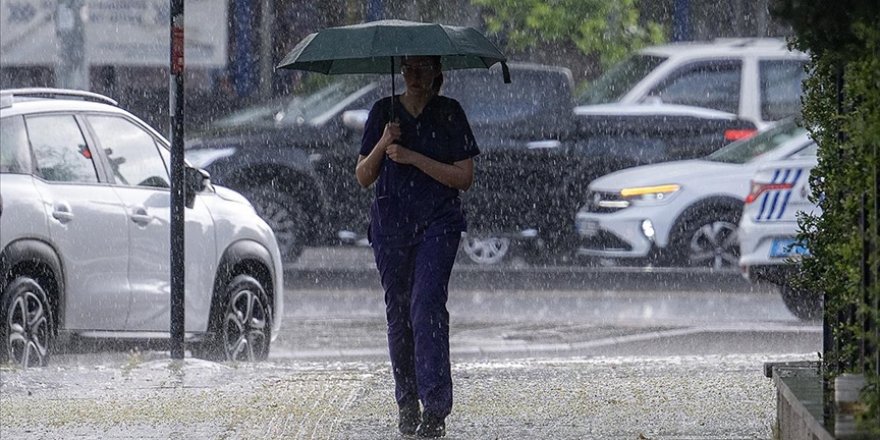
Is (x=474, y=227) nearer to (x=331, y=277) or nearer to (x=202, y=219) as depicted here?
(x=331, y=277)

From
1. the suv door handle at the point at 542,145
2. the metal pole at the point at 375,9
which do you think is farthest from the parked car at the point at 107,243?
the metal pole at the point at 375,9

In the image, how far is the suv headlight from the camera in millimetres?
17047

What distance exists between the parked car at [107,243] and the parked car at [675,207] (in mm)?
5914

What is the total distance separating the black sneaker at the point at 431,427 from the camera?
7.58 m

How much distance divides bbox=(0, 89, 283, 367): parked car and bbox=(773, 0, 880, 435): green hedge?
474cm

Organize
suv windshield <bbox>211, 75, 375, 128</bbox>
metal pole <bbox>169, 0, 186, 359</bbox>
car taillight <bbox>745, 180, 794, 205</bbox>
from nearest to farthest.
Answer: metal pole <bbox>169, 0, 186, 359</bbox>
car taillight <bbox>745, 180, 794, 205</bbox>
suv windshield <bbox>211, 75, 375, 128</bbox>

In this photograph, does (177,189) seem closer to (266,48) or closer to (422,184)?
(422,184)

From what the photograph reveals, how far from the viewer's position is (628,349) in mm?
12711

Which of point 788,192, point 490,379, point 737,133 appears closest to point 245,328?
point 490,379

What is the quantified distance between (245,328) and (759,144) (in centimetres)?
709

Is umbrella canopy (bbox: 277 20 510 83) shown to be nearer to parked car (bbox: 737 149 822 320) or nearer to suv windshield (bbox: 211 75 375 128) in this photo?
parked car (bbox: 737 149 822 320)

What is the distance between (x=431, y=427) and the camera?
299 inches

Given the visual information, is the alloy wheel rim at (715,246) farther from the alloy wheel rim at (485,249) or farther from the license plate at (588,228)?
the alloy wheel rim at (485,249)

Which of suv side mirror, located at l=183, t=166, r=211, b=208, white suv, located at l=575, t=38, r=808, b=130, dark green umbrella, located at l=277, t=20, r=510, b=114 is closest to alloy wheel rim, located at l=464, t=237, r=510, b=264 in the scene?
white suv, located at l=575, t=38, r=808, b=130
